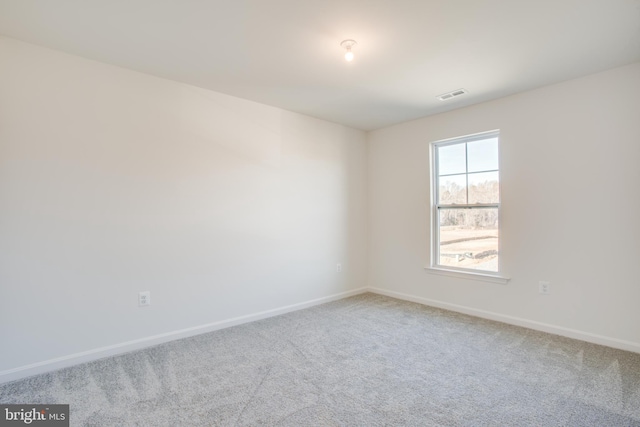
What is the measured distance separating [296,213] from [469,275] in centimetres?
217

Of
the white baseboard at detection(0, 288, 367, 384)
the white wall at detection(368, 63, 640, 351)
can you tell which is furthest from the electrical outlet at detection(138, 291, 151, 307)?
the white wall at detection(368, 63, 640, 351)

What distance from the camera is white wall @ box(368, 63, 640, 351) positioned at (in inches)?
104

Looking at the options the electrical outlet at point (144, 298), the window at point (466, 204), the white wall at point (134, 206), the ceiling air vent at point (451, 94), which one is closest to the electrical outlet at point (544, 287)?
the window at point (466, 204)

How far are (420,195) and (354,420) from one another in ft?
9.74

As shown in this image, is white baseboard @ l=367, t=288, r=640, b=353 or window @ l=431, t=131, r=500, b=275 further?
window @ l=431, t=131, r=500, b=275

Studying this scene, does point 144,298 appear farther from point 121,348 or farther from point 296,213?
point 296,213

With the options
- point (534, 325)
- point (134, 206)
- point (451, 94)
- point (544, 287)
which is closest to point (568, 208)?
point (544, 287)

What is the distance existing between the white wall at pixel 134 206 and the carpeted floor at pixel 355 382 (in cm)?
39

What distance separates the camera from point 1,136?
2.21m

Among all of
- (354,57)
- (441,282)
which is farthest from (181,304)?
(441,282)

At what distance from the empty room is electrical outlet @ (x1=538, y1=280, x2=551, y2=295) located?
18 mm

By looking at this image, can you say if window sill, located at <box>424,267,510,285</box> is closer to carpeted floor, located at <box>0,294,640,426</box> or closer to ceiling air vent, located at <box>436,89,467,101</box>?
carpeted floor, located at <box>0,294,640,426</box>

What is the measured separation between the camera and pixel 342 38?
223 centimetres

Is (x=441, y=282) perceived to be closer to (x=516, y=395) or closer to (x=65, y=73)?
(x=516, y=395)
